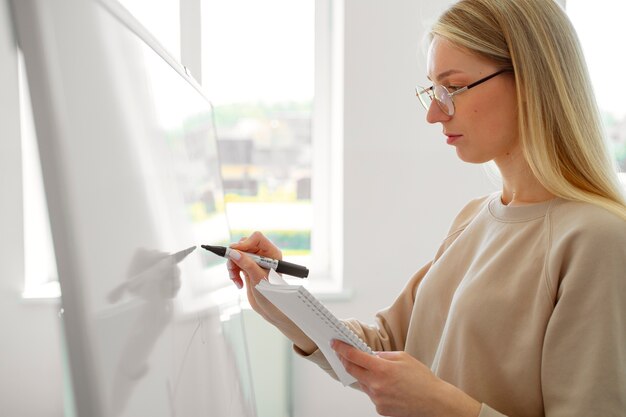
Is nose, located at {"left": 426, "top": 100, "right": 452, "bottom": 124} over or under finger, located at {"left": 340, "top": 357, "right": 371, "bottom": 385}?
over

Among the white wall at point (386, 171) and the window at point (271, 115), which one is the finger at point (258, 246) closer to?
the white wall at point (386, 171)

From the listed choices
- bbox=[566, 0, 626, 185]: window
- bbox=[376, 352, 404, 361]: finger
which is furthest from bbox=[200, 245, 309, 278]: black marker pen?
bbox=[566, 0, 626, 185]: window

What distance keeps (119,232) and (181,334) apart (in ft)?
0.93

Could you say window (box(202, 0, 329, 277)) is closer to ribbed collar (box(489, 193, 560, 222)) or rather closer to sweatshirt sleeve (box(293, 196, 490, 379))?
sweatshirt sleeve (box(293, 196, 490, 379))

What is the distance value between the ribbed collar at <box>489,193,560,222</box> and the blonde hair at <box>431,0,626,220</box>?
5cm

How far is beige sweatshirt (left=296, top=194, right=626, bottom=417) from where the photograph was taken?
0.85 metres

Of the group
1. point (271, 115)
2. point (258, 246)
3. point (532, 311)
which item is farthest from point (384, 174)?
point (532, 311)

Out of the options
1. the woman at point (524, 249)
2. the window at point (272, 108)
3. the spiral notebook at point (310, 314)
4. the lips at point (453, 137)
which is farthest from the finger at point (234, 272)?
the window at point (272, 108)

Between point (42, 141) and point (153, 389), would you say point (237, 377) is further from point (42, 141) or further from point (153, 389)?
point (42, 141)

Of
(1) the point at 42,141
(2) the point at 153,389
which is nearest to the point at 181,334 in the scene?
(2) the point at 153,389

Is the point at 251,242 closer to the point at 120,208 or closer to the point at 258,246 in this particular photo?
the point at 258,246

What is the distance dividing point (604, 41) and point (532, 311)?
218 cm

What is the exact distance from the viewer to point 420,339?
4.06 feet

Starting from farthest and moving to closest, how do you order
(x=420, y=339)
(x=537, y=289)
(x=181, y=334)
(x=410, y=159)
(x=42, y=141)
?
1. (x=410, y=159)
2. (x=420, y=339)
3. (x=537, y=289)
4. (x=181, y=334)
5. (x=42, y=141)
